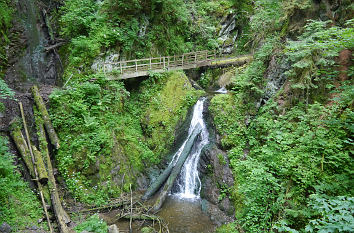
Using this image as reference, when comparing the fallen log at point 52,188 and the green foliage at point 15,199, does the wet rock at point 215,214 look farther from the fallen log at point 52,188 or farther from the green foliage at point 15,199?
the green foliage at point 15,199

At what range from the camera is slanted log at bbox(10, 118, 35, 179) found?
298 inches

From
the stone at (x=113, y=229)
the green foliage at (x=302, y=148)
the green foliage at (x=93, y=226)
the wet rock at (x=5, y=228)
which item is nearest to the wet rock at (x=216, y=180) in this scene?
the green foliage at (x=302, y=148)

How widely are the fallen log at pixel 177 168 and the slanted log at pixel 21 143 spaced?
519 centimetres

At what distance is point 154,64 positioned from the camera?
13766 millimetres

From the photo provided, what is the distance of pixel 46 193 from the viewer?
739cm

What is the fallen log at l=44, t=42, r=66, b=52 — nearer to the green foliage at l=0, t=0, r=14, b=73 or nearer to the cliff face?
the cliff face

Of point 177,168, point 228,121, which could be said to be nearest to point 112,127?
point 177,168

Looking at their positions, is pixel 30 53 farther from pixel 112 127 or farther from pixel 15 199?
pixel 15 199

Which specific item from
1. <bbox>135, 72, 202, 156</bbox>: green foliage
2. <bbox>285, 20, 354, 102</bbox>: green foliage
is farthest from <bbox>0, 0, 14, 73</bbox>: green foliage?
<bbox>285, 20, 354, 102</bbox>: green foliage

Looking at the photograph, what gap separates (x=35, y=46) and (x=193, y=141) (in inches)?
429

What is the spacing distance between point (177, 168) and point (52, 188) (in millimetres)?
5634

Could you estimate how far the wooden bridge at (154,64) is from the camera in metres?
12.2

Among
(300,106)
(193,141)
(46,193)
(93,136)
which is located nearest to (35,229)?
(46,193)

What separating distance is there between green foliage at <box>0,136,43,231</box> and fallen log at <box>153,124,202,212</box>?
458 centimetres
